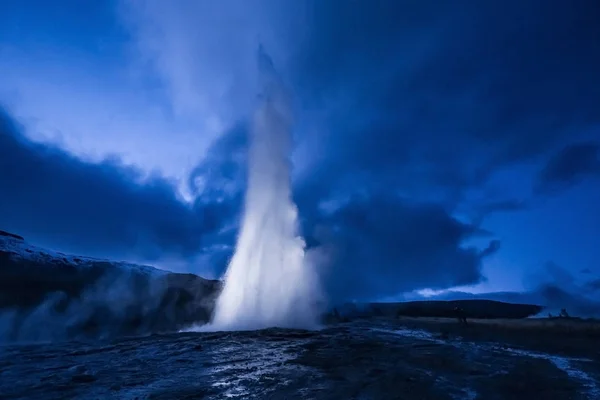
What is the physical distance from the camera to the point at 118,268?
123375mm

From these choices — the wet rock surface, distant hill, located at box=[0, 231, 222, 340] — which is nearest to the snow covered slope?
distant hill, located at box=[0, 231, 222, 340]

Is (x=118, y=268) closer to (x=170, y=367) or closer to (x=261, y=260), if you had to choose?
(x=261, y=260)

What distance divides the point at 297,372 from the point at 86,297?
7623 cm

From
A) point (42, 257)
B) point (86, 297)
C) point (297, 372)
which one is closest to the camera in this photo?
point (297, 372)

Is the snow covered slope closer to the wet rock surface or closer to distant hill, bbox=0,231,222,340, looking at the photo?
distant hill, bbox=0,231,222,340

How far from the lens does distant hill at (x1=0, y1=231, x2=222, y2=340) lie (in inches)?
1655

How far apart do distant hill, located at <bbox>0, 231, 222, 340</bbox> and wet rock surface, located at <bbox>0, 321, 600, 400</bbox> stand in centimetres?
2450

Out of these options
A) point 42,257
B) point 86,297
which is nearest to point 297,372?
point 86,297

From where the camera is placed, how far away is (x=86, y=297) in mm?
70562

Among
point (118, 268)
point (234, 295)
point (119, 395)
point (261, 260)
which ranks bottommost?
point (119, 395)

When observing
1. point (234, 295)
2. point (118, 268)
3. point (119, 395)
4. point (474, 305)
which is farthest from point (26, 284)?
point (474, 305)

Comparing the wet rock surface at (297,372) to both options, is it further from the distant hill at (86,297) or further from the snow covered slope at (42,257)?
the snow covered slope at (42,257)

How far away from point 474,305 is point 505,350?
174 meters

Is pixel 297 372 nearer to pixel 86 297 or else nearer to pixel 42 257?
pixel 86 297
